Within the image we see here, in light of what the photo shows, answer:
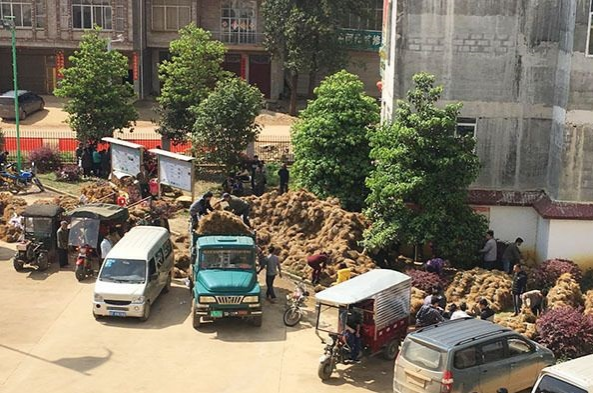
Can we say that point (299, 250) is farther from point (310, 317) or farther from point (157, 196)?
point (157, 196)

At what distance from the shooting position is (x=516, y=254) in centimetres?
2869

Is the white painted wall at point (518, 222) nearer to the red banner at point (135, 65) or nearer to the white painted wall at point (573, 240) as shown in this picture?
the white painted wall at point (573, 240)

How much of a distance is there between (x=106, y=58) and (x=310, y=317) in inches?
831

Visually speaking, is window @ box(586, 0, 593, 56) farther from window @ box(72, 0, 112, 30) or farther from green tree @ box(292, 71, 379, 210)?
window @ box(72, 0, 112, 30)

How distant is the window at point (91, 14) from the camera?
5850 cm

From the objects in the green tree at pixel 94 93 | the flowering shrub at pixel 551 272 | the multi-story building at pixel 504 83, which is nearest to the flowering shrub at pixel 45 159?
the green tree at pixel 94 93

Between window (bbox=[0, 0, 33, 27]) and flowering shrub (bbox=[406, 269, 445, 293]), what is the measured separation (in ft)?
130

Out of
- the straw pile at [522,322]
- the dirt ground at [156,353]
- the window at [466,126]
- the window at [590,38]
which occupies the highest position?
the window at [590,38]

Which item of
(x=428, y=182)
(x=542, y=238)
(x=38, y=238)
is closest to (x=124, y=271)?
(x=38, y=238)

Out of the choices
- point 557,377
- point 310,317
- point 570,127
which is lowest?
point 310,317

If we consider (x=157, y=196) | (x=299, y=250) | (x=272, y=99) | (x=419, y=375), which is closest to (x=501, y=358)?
(x=419, y=375)

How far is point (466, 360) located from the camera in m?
18.8

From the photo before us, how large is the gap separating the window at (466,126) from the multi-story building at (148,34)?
25698 millimetres

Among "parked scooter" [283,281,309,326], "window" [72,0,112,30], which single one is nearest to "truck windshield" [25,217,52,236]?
"parked scooter" [283,281,309,326]
